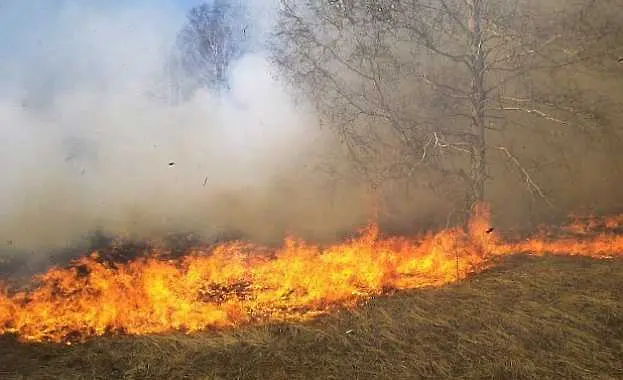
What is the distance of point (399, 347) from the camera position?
563 centimetres

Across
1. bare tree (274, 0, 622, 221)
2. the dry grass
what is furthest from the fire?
bare tree (274, 0, 622, 221)

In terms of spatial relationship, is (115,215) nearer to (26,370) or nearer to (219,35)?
(26,370)

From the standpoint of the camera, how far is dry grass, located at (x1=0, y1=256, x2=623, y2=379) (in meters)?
5.18

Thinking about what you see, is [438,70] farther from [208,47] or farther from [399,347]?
[208,47]

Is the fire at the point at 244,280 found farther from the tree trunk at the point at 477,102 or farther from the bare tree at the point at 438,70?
the bare tree at the point at 438,70

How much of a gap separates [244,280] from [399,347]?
99.7 inches

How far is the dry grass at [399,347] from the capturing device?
518 cm

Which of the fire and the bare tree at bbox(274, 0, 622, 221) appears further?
the bare tree at bbox(274, 0, 622, 221)

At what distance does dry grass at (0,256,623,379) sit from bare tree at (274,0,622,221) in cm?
278

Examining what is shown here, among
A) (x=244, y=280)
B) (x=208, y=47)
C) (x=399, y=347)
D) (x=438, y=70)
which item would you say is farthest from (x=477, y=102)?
(x=208, y=47)

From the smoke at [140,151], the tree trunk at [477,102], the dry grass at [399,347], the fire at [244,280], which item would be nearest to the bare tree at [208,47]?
the smoke at [140,151]

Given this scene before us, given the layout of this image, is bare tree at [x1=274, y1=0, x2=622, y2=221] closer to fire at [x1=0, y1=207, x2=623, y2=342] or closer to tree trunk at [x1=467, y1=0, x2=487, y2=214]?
tree trunk at [x1=467, y1=0, x2=487, y2=214]

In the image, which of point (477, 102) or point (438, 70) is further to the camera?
point (438, 70)

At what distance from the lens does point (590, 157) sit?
1072cm
